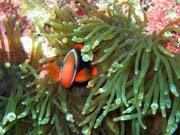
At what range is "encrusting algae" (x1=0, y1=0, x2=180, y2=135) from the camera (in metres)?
1.53

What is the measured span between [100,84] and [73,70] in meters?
0.16

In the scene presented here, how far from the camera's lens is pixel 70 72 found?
5.28 feet

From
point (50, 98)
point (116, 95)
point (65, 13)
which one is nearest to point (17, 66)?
point (50, 98)

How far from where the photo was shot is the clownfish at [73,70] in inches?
63.6

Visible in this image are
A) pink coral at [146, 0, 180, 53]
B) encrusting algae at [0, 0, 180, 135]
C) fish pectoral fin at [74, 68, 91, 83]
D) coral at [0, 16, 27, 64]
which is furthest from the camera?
pink coral at [146, 0, 180, 53]

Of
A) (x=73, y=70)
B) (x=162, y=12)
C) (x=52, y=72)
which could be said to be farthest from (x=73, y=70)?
(x=162, y=12)

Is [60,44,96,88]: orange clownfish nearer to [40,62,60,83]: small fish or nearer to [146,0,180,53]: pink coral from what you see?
[40,62,60,83]: small fish

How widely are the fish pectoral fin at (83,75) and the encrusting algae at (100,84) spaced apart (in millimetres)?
27

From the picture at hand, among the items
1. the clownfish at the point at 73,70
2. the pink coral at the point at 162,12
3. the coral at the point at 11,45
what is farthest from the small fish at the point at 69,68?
the pink coral at the point at 162,12

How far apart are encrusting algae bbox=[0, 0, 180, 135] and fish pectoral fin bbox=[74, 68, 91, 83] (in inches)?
1.1

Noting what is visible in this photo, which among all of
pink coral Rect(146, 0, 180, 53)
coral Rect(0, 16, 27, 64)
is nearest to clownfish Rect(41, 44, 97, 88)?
coral Rect(0, 16, 27, 64)

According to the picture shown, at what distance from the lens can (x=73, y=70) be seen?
5.29ft

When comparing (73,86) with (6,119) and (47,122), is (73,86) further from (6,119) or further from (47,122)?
(6,119)

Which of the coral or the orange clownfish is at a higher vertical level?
the coral
